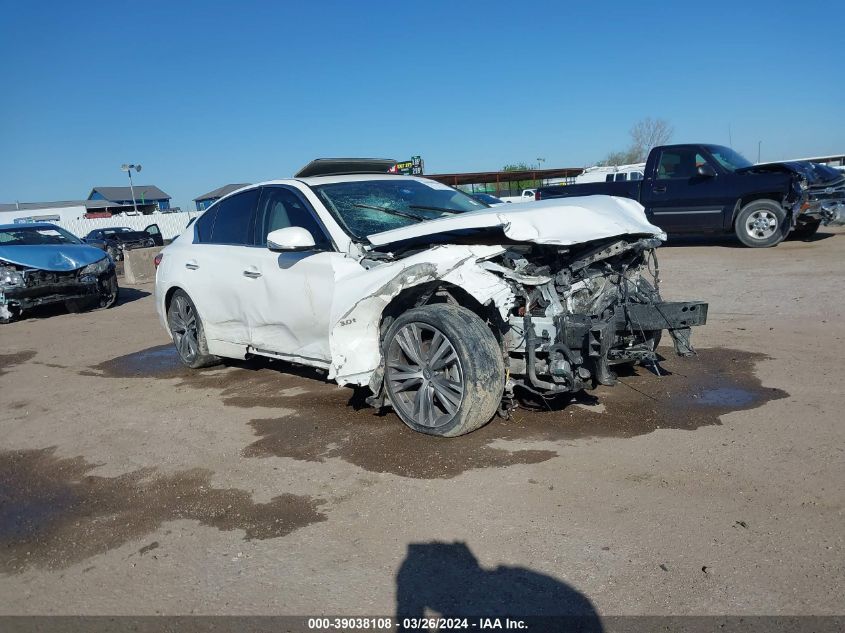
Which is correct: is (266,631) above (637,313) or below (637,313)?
below

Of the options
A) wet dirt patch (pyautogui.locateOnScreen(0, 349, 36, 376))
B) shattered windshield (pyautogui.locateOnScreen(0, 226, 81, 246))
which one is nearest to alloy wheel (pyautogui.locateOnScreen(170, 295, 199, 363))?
wet dirt patch (pyautogui.locateOnScreen(0, 349, 36, 376))

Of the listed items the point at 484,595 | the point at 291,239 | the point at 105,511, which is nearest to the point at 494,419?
the point at 291,239

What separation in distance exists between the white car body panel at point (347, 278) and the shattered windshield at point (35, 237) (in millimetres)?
7824

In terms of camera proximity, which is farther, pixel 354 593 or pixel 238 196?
pixel 238 196

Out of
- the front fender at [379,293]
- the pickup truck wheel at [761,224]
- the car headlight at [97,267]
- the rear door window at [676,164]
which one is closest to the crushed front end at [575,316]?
the front fender at [379,293]

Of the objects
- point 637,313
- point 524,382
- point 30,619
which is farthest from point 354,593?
point 637,313

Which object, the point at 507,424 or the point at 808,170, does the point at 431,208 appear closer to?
the point at 507,424

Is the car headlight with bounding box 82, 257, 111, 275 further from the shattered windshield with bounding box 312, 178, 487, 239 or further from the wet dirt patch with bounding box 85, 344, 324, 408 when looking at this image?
the shattered windshield with bounding box 312, 178, 487, 239

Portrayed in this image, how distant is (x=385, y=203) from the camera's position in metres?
5.31

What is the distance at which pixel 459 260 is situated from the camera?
4.22 m

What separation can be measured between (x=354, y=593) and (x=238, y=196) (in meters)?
4.27

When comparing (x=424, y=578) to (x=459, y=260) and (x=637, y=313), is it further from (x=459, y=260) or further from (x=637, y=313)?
(x=637, y=313)

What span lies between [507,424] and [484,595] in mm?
1918

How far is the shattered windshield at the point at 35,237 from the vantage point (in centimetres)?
1213
